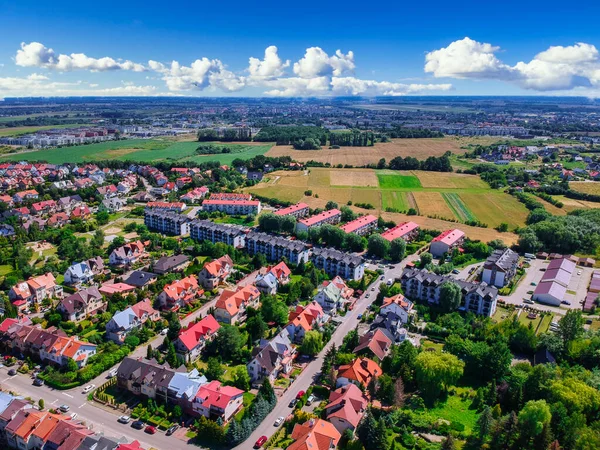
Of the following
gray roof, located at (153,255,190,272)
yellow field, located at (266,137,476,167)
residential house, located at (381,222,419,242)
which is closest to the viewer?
gray roof, located at (153,255,190,272)

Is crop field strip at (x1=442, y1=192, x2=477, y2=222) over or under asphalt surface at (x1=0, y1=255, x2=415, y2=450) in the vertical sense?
over

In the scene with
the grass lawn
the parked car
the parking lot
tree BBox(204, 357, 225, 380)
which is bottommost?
the grass lawn

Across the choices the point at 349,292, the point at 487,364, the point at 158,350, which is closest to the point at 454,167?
the point at 349,292

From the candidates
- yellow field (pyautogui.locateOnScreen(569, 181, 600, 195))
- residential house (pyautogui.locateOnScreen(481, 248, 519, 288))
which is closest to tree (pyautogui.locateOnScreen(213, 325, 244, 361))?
residential house (pyautogui.locateOnScreen(481, 248, 519, 288))

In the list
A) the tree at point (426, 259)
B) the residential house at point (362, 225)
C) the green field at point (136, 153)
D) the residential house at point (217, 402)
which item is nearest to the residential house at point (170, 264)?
the residential house at point (362, 225)

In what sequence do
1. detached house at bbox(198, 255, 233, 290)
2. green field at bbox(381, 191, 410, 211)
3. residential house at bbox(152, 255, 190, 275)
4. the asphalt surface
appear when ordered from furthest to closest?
1. green field at bbox(381, 191, 410, 211)
2. residential house at bbox(152, 255, 190, 275)
3. detached house at bbox(198, 255, 233, 290)
4. the asphalt surface

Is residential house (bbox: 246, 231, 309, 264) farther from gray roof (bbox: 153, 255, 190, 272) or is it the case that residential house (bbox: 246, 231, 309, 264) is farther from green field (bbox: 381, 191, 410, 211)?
green field (bbox: 381, 191, 410, 211)

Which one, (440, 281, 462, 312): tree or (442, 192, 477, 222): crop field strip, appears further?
(442, 192, 477, 222): crop field strip

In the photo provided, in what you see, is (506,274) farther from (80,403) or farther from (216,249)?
(80,403)
